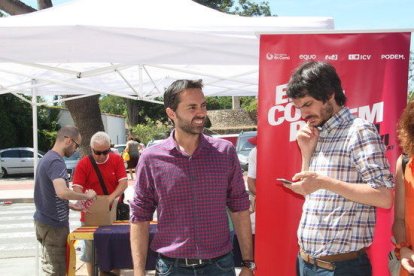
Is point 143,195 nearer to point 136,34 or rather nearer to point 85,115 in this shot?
point 136,34

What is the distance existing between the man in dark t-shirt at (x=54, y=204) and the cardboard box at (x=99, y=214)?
47cm

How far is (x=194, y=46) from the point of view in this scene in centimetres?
371

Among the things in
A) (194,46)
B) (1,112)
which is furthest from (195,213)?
(1,112)

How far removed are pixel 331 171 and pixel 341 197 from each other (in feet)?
0.40

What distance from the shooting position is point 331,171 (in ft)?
7.29

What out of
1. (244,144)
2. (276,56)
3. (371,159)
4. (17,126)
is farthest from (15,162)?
(371,159)

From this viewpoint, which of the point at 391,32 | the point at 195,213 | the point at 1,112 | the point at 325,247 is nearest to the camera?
the point at 325,247

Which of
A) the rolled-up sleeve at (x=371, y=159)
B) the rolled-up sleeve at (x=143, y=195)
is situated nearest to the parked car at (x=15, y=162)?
the rolled-up sleeve at (x=143, y=195)

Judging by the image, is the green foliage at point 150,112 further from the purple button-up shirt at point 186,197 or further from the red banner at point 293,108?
the purple button-up shirt at point 186,197

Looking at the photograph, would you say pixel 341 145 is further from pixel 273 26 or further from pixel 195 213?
pixel 273 26

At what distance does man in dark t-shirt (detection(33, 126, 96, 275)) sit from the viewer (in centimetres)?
437

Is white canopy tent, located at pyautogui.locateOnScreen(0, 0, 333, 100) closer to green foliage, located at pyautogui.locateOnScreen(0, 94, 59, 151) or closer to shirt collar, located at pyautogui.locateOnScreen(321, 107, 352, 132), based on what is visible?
shirt collar, located at pyautogui.locateOnScreen(321, 107, 352, 132)

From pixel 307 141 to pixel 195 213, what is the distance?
0.67 meters

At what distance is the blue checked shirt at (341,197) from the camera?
7.02ft
